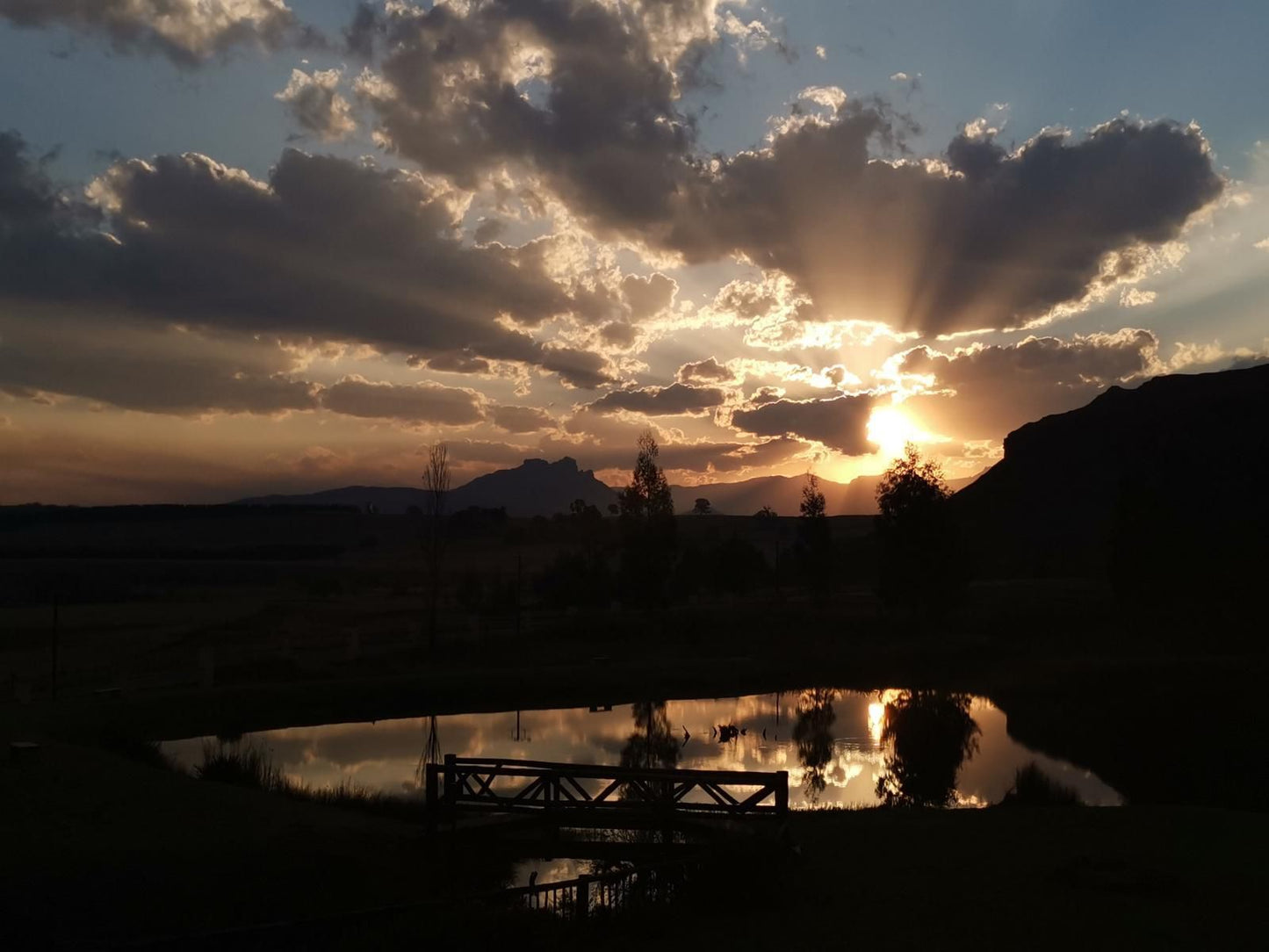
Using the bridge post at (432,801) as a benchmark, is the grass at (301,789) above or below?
below

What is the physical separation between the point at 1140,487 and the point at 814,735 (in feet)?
145

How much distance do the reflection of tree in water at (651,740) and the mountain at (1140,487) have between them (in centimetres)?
3965

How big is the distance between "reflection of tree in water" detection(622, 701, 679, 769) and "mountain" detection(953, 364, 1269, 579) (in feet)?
130

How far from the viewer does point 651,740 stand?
107 feet

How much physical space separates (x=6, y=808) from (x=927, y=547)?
49.1 meters

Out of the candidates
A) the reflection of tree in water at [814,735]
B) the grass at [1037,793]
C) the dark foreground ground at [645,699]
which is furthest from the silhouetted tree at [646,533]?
the grass at [1037,793]

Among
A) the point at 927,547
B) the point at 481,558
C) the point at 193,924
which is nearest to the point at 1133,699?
the point at 927,547

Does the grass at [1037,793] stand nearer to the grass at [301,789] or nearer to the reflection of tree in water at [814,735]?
the reflection of tree in water at [814,735]

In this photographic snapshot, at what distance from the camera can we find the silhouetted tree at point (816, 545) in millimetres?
72250

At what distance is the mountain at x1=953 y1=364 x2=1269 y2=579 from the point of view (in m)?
64.2

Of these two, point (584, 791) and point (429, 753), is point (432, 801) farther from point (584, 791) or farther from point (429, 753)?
point (429, 753)

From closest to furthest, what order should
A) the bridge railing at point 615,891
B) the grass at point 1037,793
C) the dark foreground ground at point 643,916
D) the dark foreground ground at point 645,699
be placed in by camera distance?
the dark foreground ground at point 643,916, the dark foreground ground at point 645,699, the bridge railing at point 615,891, the grass at point 1037,793

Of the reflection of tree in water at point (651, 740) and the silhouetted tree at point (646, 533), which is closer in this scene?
the reflection of tree in water at point (651, 740)

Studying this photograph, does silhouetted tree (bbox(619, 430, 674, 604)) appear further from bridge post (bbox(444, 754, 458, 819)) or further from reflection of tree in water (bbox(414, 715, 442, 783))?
bridge post (bbox(444, 754, 458, 819))
